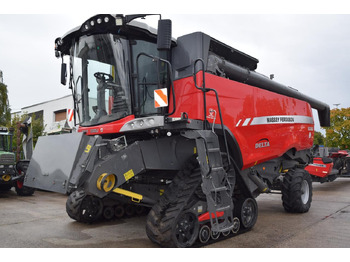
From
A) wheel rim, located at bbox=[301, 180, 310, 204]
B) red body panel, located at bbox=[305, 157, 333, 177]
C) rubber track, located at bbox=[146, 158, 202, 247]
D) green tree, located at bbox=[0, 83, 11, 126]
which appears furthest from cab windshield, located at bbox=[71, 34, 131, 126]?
green tree, located at bbox=[0, 83, 11, 126]

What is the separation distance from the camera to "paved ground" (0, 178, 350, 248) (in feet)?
15.9

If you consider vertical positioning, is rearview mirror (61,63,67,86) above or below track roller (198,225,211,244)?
above

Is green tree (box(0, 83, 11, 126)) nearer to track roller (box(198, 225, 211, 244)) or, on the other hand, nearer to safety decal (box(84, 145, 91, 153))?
safety decal (box(84, 145, 91, 153))

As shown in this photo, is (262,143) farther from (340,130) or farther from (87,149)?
(340,130)

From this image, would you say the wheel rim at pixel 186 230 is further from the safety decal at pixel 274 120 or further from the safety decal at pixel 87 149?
the safety decal at pixel 274 120

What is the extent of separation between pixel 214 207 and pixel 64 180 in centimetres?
202

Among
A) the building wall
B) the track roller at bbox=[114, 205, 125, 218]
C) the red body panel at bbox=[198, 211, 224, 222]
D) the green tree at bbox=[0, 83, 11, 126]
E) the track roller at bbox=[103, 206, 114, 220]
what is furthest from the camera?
the building wall

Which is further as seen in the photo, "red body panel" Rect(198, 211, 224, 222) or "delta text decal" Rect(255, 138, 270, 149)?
"delta text decal" Rect(255, 138, 270, 149)

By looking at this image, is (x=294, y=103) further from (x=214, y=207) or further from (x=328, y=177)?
(x=328, y=177)

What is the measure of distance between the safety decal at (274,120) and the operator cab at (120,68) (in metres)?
1.51

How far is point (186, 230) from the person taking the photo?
14.8 feet

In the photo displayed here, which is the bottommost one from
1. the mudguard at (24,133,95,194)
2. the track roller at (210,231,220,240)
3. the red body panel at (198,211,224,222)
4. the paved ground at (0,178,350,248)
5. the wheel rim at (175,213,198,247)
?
the paved ground at (0,178,350,248)

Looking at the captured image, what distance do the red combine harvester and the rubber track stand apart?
0.6 inches
